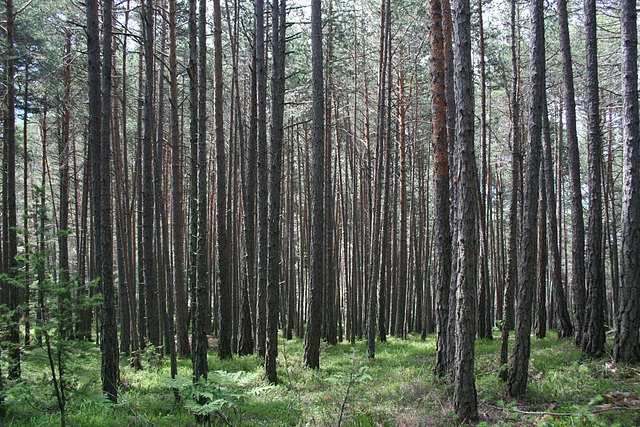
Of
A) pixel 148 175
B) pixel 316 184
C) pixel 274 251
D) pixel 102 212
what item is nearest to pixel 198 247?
pixel 102 212

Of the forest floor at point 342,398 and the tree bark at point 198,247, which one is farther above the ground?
the tree bark at point 198,247

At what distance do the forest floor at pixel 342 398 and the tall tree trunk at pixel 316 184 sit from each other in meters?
0.75

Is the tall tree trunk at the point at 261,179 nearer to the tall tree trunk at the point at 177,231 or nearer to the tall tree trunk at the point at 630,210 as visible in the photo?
the tall tree trunk at the point at 177,231

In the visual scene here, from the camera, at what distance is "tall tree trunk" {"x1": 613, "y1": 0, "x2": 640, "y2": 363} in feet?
24.5

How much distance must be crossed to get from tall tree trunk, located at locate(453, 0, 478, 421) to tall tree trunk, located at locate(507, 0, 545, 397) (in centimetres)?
130

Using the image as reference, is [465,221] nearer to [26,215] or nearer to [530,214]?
[530,214]

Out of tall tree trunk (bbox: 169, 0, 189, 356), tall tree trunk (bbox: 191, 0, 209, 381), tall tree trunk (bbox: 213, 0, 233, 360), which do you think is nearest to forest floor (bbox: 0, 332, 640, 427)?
tall tree trunk (bbox: 191, 0, 209, 381)

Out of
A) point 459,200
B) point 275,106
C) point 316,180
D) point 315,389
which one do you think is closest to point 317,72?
point 275,106

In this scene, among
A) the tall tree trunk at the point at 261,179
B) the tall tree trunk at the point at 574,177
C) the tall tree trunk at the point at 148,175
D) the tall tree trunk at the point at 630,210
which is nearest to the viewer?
the tall tree trunk at the point at 630,210

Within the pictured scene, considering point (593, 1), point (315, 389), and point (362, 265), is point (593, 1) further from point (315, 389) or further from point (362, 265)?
point (362, 265)

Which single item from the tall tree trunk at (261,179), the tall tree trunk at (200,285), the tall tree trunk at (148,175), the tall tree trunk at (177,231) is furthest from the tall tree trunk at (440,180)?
the tall tree trunk at (148,175)

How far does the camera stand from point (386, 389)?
7828mm

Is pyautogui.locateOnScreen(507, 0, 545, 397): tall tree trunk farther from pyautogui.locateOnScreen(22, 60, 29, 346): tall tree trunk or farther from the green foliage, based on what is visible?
pyautogui.locateOnScreen(22, 60, 29, 346): tall tree trunk

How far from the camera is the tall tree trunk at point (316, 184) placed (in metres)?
9.48
